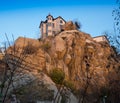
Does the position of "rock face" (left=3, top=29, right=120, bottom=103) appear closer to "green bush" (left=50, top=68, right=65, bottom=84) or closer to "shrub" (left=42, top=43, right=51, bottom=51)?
"shrub" (left=42, top=43, right=51, bottom=51)

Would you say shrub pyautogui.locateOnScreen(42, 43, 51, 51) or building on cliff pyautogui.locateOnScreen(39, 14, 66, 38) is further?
building on cliff pyautogui.locateOnScreen(39, 14, 66, 38)

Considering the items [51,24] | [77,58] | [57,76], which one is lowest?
[57,76]

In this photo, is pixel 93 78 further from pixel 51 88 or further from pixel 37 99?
pixel 37 99

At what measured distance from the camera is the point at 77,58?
43.6 m

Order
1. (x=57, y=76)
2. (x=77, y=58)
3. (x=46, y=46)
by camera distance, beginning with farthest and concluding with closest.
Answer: (x=77, y=58)
(x=46, y=46)
(x=57, y=76)

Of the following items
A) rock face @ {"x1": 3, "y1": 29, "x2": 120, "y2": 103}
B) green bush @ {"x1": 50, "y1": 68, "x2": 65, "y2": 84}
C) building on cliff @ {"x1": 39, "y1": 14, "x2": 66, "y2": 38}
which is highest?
building on cliff @ {"x1": 39, "y1": 14, "x2": 66, "y2": 38}

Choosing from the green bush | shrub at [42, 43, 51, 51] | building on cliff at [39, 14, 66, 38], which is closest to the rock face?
shrub at [42, 43, 51, 51]

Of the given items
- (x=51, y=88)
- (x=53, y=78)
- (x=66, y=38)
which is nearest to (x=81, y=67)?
(x=66, y=38)

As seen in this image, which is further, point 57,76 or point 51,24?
point 51,24

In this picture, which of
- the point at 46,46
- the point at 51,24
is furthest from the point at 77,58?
the point at 51,24

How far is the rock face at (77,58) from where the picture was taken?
39.4 m

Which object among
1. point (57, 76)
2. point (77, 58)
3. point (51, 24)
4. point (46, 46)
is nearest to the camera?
point (57, 76)

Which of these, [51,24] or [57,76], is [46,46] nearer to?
[57,76]

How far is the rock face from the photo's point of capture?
3938 cm
